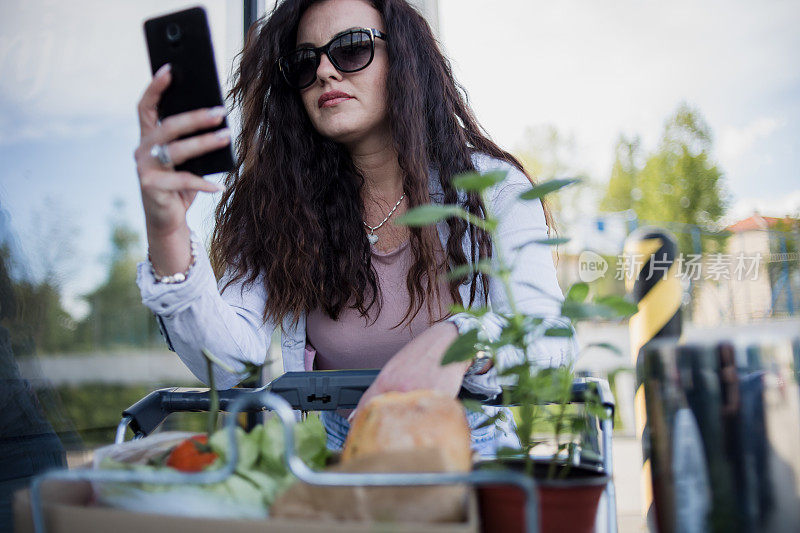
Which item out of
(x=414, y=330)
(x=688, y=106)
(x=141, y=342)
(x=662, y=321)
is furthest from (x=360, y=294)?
(x=688, y=106)

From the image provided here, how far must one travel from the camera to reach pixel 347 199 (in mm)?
1669

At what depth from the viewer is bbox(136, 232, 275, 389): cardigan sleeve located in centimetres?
96

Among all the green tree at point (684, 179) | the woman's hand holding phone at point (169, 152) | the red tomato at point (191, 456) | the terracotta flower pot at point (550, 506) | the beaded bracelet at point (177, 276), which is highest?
the green tree at point (684, 179)

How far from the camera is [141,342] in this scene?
2.82 metres

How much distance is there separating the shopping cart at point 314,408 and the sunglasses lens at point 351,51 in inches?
30.4

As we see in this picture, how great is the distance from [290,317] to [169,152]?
0.79m

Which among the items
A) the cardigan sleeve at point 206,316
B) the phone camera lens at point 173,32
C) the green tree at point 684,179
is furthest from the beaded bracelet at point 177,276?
the green tree at point 684,179

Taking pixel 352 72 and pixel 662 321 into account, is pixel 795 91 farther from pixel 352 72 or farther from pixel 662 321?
pixel 352 72

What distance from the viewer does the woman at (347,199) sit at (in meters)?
1.41

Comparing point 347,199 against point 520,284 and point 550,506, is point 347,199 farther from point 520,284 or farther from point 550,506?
point 550,506

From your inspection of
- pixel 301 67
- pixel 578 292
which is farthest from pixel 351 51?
pixel 578 292

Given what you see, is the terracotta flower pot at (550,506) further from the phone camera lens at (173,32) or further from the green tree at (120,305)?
the green tree at (120,305)

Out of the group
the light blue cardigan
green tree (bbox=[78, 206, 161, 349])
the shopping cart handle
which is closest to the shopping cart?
the shopping cart handle

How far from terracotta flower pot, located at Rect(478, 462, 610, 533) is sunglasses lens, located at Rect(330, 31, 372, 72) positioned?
111cm
